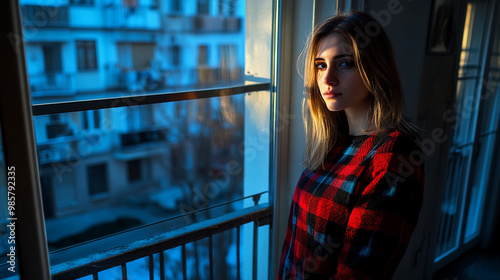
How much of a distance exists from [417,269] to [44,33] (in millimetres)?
2008

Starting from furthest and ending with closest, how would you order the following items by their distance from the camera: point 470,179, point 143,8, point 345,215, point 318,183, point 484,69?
1. point 143,8
2. point 470,179
3. point 484,69
4. point 318,183
5. point 345,215

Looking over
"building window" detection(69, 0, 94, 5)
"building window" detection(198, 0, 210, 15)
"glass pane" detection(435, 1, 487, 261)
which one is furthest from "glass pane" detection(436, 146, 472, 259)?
"building window" detection(69, 0, 94, 5)

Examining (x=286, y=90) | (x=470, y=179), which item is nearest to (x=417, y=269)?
(x=470, y=179)

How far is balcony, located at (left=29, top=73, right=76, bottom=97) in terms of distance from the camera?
0.93m

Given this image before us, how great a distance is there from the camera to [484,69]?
85.4 inches

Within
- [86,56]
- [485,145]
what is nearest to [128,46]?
[86,56]

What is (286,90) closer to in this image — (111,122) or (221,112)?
(221,112)

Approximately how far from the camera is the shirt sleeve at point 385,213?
770 mm

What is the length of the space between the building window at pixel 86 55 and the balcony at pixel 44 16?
0.10 meters

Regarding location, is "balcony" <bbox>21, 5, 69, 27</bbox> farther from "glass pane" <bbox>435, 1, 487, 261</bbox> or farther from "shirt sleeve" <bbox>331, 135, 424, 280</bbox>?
"glass pane" <bbox>435, 1, 487, 261</bbox>

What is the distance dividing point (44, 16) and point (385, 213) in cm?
110

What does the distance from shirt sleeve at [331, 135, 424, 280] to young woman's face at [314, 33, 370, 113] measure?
0.16 meters

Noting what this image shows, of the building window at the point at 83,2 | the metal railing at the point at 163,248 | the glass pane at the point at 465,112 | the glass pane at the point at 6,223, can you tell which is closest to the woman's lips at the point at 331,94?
the metal railing at the point at 163,248

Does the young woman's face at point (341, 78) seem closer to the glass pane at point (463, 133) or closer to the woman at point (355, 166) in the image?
the woman at point (355, 166)
